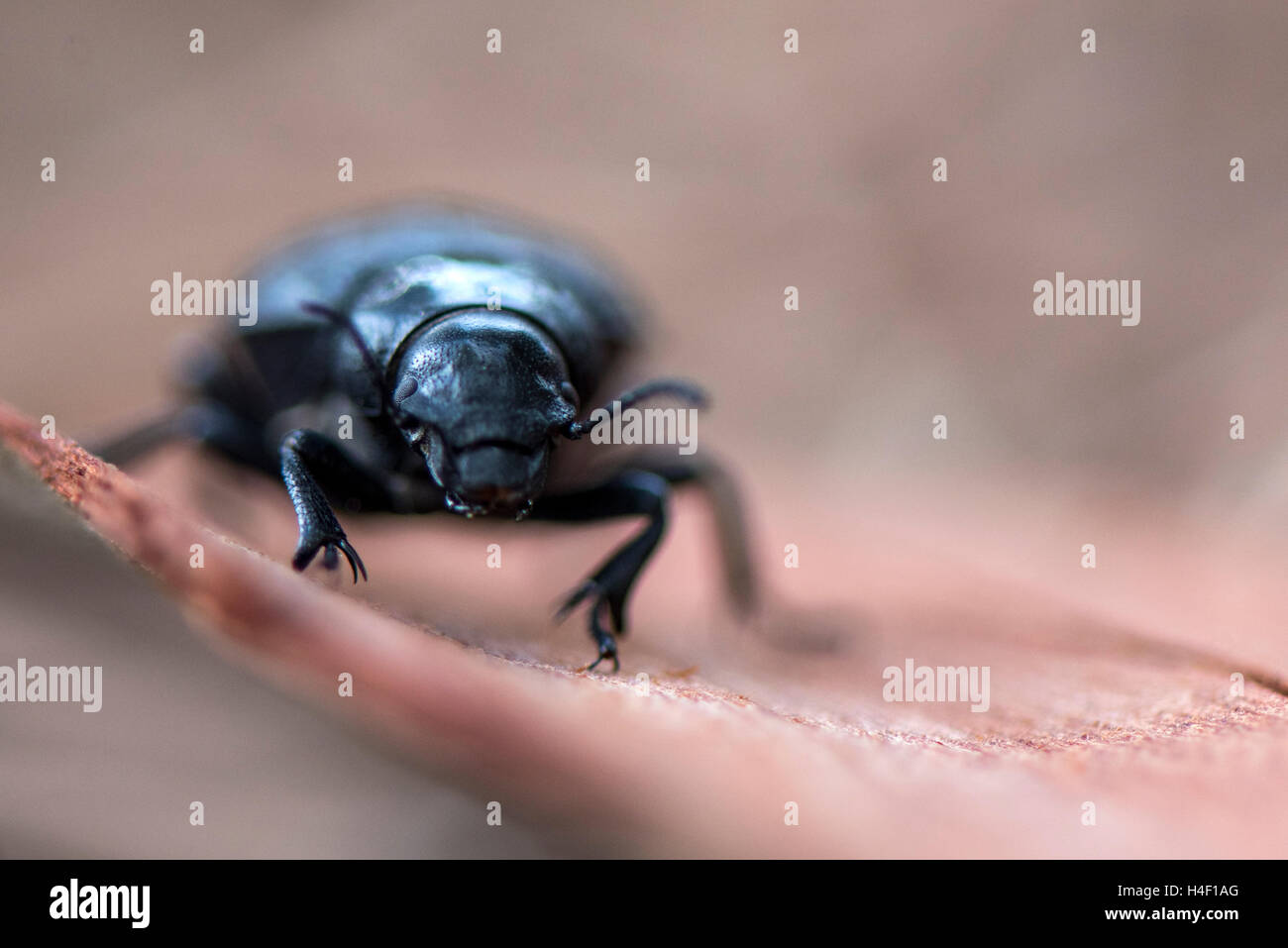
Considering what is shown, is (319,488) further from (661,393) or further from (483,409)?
(661,393)

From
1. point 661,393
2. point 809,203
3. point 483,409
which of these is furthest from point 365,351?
point 809,203

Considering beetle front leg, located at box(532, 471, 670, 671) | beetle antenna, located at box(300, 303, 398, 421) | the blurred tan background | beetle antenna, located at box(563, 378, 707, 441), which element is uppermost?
the blurred tan background

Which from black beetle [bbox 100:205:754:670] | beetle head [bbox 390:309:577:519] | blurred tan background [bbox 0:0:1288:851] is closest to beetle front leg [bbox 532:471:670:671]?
black beetle [bbox 100:205:754:670]

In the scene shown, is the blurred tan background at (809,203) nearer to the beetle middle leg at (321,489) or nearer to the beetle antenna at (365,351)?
the beetle middle leg at (321,489)

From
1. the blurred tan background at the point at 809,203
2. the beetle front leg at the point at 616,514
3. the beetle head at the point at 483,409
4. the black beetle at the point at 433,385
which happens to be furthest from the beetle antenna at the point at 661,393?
the blurred tan background at the point at 809,203

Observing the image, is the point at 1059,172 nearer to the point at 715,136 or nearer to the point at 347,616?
the point at 715,136

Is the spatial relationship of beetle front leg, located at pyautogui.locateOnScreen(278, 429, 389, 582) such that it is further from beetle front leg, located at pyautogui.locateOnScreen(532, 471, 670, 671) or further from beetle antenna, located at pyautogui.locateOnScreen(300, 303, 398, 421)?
beetle front leg, located at pyautogui.locateOnScreen(532, 471, 670, 671)

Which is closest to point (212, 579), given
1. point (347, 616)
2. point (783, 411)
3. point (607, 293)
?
point (347, 616)
